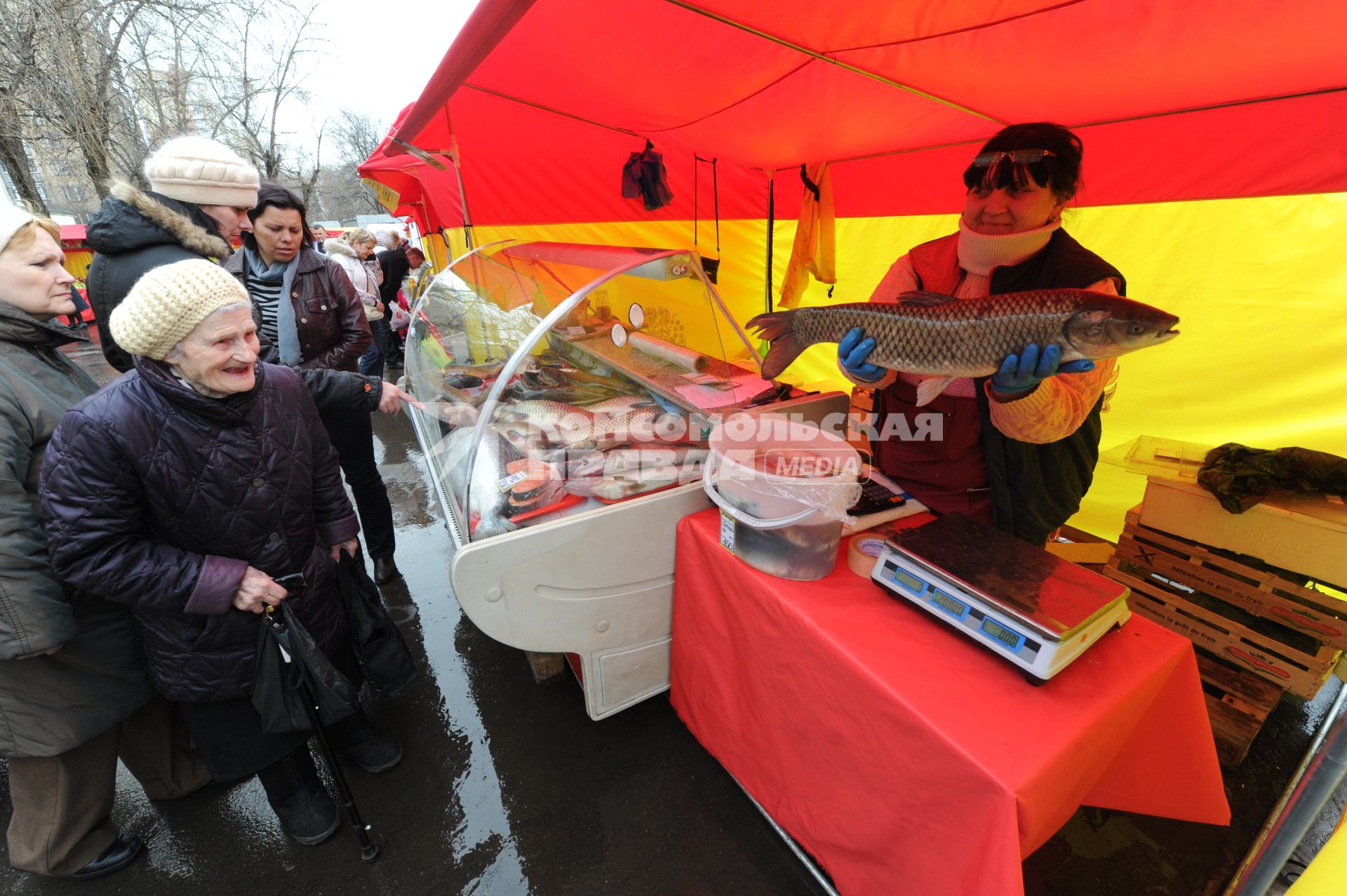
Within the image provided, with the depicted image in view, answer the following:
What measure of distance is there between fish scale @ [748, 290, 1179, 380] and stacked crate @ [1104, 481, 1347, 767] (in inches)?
72.6

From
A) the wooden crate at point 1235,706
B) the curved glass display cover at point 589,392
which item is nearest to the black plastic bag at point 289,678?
the curved glass display cover at point 589,392

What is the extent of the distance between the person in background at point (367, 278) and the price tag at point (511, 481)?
17.8ft

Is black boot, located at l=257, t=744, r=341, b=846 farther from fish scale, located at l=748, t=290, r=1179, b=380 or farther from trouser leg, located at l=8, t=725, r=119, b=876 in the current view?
fish scale, located at l=748, t=290, r=1179, b=380

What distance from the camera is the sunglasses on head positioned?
1.40m

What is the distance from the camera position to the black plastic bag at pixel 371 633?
205 cm

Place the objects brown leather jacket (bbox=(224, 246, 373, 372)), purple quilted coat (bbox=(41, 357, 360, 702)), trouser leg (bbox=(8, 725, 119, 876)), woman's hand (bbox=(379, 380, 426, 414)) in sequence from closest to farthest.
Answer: purple quilted coat (bbox=(41, 357, 360, 702)) → trouser leg (bbox=(8, 725, 119, 876)) → woman's hand (bbox=(379, 380, 426, 414)) → brown leather jacket (bbox=(224, 246, 373, 372))

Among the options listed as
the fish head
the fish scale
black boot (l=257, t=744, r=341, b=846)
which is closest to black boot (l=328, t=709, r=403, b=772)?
black boot (l=257, t=744, r=341, b=846)

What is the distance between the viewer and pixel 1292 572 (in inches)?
83.7

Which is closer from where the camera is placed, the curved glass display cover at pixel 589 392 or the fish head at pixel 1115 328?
the fish head at pixel 1115 328

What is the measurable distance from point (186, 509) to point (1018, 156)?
2.58 metres

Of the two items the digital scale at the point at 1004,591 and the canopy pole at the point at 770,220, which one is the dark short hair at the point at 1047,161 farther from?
the canopy pole at the point at 770,220

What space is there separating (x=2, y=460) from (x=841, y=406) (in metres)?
2.81

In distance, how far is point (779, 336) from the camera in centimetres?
160

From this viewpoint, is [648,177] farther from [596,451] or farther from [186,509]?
[186,509]
